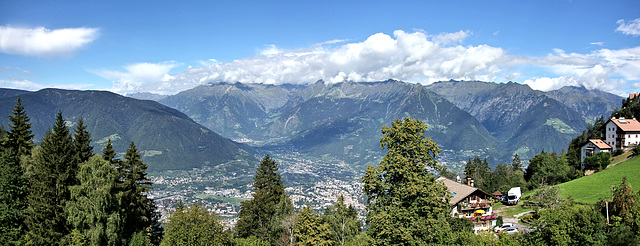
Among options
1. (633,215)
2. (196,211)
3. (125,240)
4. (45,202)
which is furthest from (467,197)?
(45,202)

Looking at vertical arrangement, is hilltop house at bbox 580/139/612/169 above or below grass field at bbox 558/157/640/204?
above

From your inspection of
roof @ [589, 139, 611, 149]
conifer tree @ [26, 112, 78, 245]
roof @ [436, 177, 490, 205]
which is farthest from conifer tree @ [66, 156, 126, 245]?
roof @ [589, 139, 611, 149]

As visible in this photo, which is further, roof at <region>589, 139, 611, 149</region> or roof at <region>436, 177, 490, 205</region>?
roof at <region>589, 139, 611, 149</region>

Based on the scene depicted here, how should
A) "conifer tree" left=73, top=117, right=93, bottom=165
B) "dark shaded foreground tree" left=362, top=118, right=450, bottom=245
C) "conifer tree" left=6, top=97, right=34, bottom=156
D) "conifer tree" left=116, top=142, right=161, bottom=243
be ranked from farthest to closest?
1. "conifer tree" left=6, top=97, right=34, bottom=156
2. "conifer tree" left=116, top=142, right=161, bottom=243
3. "conifer tree" left=73, top=117, right=93, bottom=165
4. "dark shaded foreground tree" left=362, top=118, right=450, bottom=245

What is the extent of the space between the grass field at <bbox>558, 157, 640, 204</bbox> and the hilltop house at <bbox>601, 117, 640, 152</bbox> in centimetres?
1885

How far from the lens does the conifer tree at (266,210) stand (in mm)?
42625

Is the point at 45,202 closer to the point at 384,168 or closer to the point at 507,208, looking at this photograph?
the point at 384,168

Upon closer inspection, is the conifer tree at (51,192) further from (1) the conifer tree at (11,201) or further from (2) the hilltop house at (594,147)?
(2) the hilltop house at (594,147)

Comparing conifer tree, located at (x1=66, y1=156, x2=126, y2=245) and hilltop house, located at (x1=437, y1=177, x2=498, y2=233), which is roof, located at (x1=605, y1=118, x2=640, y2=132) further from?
conifer tree, located at (x1=66, y1=156, x2=126, y2=245)

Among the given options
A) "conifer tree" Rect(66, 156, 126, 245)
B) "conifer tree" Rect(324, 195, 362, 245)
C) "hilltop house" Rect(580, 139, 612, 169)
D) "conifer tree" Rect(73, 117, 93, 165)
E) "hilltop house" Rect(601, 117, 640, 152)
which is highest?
"hilltop house" Rect(601, 117, 640, 152)

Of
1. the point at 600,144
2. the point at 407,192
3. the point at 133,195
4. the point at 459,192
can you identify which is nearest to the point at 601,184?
the point at 459,192

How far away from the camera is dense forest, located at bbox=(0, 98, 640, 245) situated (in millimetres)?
24609

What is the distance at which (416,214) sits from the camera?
24.2m

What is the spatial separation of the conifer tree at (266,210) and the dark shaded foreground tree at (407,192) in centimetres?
1821
